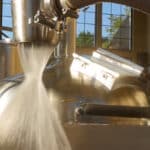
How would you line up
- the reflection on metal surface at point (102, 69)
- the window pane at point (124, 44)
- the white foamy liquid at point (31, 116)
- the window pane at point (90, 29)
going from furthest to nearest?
the window pane at point (124, 44) < the window pane at point (90, 29) < the reflection on metal surface at point (102, 69) < the white foamy liquid at point (31, 116)

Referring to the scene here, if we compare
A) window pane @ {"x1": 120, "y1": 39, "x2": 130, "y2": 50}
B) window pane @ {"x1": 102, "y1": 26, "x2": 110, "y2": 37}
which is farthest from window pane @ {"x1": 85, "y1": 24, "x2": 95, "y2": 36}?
window pane @ {"x1": 120, "y1": 39, "x2": 130, "y2": 50}

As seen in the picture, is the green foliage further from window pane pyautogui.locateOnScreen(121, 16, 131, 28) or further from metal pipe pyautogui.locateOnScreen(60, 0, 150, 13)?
metal pipe pyautogui.locateOnScreen(60, 0, 150, 13)

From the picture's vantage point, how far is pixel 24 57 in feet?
2.39

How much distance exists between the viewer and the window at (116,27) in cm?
441

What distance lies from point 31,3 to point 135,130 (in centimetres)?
Answer: 28

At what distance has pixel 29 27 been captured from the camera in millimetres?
684

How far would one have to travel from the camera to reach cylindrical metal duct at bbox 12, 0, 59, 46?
68 centimetres

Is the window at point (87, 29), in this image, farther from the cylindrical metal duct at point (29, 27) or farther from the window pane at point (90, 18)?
the cylindrical metal duct at point (29, 27)

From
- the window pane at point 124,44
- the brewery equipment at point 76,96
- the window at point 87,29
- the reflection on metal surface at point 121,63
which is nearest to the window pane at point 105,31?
the window at point 87,29

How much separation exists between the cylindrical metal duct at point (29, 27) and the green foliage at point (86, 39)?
3.52 m

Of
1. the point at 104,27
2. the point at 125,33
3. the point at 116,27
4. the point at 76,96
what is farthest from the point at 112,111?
the point at 125,33

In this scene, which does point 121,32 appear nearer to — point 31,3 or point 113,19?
point 113,19

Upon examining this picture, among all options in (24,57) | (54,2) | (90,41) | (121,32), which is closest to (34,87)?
(24,57)

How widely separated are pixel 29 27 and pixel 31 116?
15 centimetres
